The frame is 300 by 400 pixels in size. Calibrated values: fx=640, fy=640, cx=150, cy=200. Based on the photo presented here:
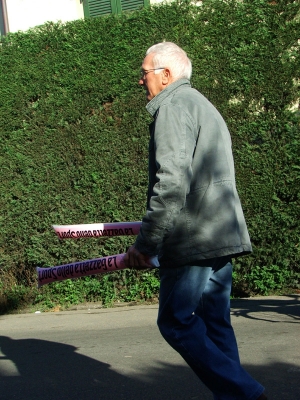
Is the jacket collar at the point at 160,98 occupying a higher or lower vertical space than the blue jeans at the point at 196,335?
higher

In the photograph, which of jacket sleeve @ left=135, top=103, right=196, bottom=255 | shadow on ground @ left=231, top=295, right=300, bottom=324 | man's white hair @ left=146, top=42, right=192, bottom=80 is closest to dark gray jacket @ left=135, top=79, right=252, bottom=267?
jacket sleeve @ left=135, top=103, right=196, bottom=255

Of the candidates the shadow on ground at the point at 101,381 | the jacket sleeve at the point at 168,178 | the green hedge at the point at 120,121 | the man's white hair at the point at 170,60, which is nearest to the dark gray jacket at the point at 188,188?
the jacket sleeve at the point at 168,178

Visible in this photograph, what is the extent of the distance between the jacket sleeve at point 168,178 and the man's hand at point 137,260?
3cm

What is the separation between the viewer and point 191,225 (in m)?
3.19

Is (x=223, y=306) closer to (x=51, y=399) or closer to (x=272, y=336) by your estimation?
(x=51, y=399)

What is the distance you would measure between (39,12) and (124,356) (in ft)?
23.1

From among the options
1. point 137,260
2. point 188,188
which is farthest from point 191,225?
point 137,260

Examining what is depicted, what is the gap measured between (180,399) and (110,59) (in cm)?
544

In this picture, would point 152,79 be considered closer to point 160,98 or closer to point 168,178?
point 160,98

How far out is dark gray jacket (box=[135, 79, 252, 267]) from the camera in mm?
3058

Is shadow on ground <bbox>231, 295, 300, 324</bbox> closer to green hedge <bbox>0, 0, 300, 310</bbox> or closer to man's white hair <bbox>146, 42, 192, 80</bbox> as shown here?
green hedge <bbox>0, 0, 300, 310</bbox>

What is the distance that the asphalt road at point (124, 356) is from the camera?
14.5 feet

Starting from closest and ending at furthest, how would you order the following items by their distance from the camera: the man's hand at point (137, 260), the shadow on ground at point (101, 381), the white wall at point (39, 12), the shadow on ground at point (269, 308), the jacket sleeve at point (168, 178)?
the jacket sleeve at point (168, 178) < the man's hand at point (137, 260) < the shadow on ground at point (101, 381) < the shadow on ground at point (269, 308) < the white wall at point (39, 12)

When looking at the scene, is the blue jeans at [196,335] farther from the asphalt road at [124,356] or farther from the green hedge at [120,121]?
the green hedge at [120,121]
